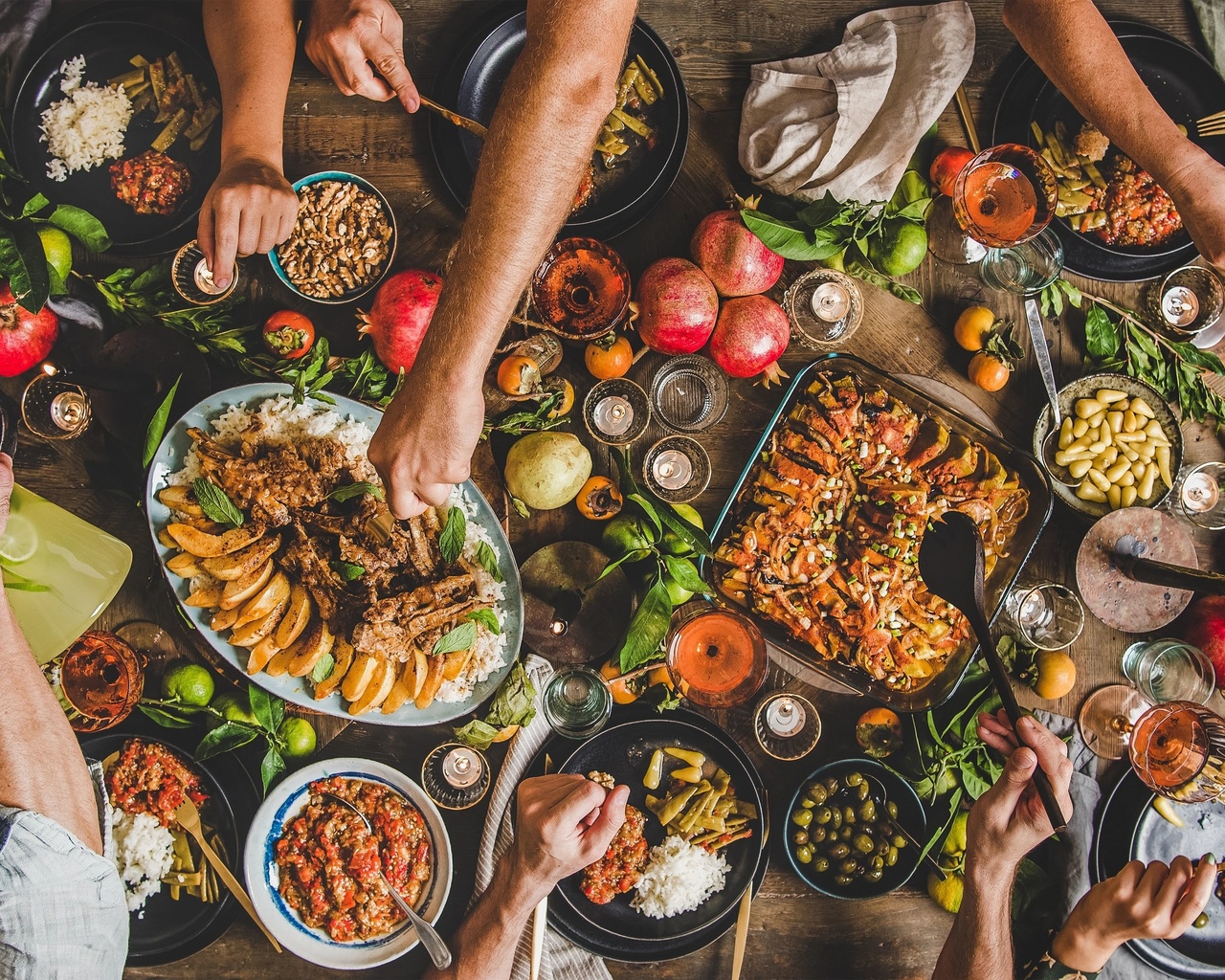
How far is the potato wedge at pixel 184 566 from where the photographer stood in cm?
192

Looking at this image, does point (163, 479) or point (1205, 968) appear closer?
point (163, 479)

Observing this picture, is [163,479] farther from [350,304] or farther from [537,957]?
[537,957]

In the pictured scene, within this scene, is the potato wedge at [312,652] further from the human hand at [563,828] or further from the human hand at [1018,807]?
the human hand at [1018,807]

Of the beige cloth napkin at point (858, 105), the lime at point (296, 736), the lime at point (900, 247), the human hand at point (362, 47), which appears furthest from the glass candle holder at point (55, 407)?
the lime at point (900, 247)

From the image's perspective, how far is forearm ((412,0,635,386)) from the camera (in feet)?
4.72

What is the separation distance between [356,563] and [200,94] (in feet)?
4.30

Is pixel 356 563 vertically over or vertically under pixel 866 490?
under

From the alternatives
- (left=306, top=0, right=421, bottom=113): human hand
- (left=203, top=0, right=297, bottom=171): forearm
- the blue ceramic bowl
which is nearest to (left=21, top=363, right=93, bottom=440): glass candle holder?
the blue ceramic bowl

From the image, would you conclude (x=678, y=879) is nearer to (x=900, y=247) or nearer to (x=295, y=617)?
(x=295, y=617)

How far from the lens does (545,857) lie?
1.87m

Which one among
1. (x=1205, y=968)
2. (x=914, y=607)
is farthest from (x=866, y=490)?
(x=1205, y=968)

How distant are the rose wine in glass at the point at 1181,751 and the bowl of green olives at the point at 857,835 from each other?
0.58 metres

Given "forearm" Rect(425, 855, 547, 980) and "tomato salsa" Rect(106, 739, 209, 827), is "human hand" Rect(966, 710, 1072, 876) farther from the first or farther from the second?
"tomato salsa" Rect(106, 739, 209, 827)

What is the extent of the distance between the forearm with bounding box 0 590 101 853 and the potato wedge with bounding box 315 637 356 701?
49 centimetres
